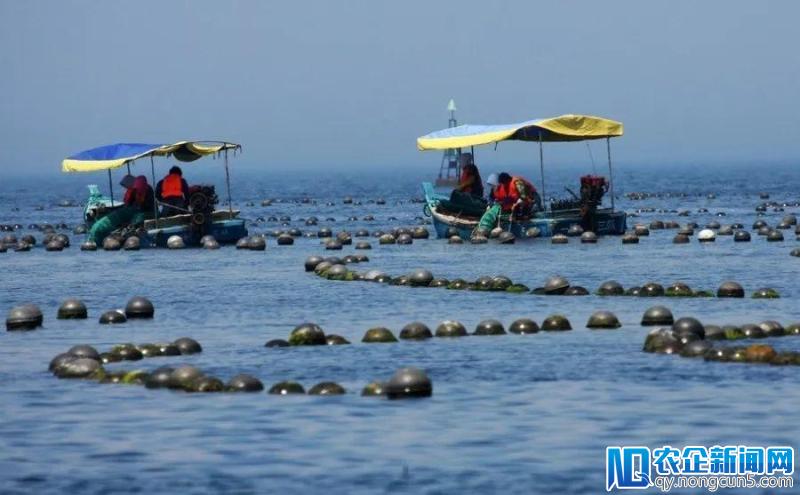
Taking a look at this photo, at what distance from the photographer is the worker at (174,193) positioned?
5872 centimetres

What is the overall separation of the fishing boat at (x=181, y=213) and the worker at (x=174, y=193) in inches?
7.0

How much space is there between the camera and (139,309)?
36219 millimetres

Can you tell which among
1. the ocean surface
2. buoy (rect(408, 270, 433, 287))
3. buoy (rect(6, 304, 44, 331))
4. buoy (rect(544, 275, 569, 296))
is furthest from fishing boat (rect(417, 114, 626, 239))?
buoy (rect(6, 304, 44, 331))

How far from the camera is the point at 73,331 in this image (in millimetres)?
33875

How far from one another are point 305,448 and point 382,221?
65.7 meters

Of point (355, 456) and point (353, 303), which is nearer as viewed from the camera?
point (355, 456)

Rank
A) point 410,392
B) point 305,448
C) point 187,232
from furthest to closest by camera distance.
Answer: point 187,232, point 410,392, point 305,448

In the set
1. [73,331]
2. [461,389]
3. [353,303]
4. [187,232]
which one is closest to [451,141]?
[187,232]

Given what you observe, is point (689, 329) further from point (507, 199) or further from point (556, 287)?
point (507, 199)

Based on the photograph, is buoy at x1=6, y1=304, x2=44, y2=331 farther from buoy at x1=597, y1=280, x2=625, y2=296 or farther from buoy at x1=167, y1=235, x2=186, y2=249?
buoy at x1=167, y1=235, x2=186, y2=249

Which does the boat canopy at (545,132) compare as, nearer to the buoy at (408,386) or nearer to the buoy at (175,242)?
the buoy at (175,242)

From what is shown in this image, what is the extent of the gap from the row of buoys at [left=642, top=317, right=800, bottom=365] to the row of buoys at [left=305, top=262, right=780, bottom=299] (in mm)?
7371

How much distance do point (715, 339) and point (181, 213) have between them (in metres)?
33.5

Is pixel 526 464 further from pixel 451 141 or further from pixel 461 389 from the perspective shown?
pixel 451 141
